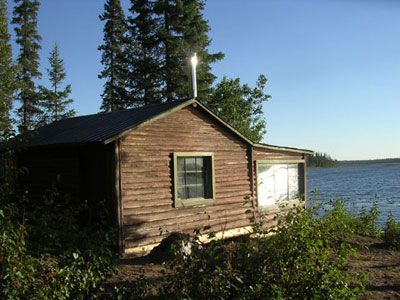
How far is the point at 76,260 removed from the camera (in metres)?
6.36

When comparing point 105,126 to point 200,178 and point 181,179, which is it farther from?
point 200,178

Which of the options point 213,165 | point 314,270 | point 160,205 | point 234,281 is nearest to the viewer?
→ point 314,270

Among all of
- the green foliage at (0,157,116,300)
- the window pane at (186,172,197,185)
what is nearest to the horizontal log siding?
the window pane at (186,172,197,185)

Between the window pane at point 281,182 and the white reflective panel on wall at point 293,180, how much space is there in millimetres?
276

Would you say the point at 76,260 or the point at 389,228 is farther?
the point at 389,228

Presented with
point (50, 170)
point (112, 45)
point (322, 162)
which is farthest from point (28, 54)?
point (322, 162)

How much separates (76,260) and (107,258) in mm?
465

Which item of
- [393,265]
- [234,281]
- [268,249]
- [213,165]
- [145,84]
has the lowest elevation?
[393,265]

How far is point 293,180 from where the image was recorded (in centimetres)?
1700

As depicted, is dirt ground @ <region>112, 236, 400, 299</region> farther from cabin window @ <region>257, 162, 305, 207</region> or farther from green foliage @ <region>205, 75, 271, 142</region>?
green foliage @ <region>205, 75, 271, 142</region>

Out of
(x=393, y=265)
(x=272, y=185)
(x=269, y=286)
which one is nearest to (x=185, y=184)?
(x=272, y=185)

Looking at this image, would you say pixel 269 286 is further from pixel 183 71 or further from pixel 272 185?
pixel 183 71

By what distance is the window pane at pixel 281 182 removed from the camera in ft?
53.1

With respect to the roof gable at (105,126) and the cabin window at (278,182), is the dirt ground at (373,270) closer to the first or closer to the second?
the roof gable at (105,126)
